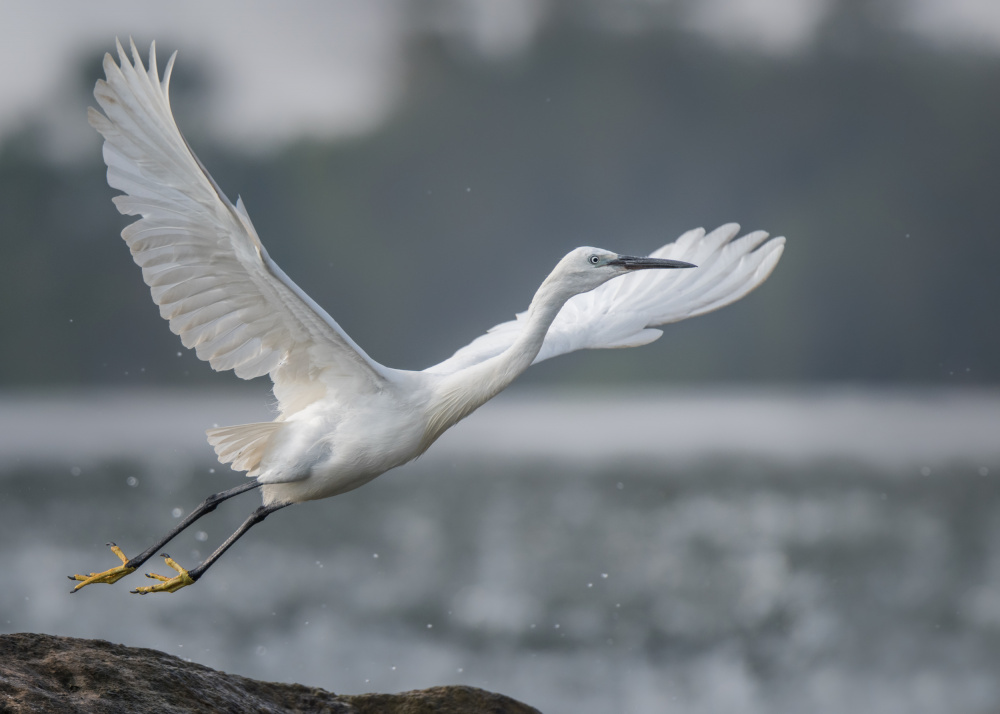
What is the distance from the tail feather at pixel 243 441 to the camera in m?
2.31

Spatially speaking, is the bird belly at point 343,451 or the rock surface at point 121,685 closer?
the rock surface at point 121,685

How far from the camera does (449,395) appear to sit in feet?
7.59

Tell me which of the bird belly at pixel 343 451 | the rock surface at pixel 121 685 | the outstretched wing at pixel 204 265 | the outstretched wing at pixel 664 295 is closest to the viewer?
the rock surface at pixel 121 685

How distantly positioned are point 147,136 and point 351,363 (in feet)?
2.15

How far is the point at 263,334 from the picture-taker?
7.39ft

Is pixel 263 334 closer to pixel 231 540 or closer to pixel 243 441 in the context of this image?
pixel 243 441

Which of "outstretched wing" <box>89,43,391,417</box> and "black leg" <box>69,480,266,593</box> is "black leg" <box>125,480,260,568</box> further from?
"outstretched wing" <box>89,43,391,417</box>

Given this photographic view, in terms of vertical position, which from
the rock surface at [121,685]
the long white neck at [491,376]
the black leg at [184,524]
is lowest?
the rock surface at [121,685]

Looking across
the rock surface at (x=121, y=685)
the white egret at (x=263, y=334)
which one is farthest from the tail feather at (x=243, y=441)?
the rock surface at (x=121, y=685)

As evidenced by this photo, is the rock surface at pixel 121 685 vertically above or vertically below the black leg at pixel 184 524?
below

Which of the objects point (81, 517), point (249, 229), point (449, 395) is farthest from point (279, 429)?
point (81, 517)

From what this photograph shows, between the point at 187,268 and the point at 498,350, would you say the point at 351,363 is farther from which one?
the point at 498,350

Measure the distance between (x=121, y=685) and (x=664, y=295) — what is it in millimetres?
1923

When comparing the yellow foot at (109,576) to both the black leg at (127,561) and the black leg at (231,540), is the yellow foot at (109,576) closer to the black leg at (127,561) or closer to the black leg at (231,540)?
the black leg at (127,561)
